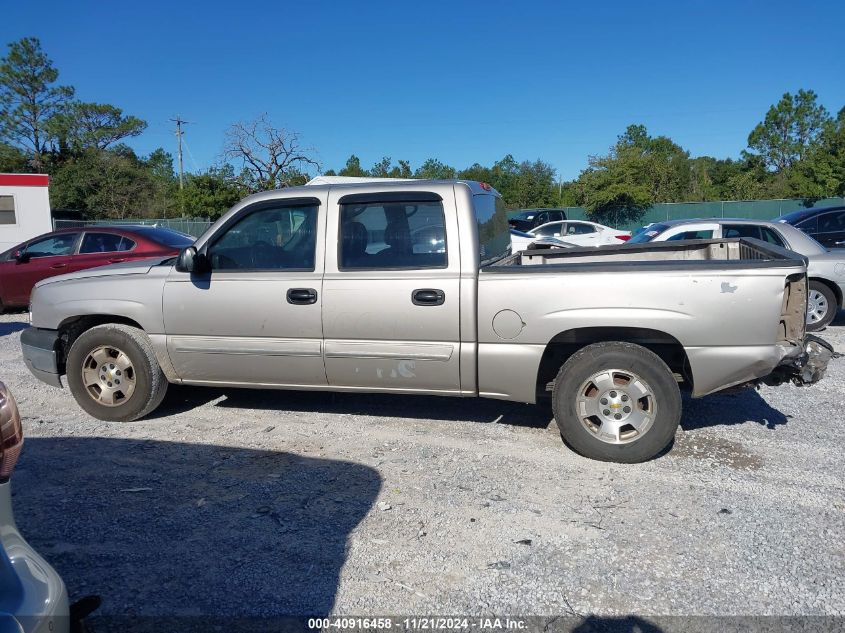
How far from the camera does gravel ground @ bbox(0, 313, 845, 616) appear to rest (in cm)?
283

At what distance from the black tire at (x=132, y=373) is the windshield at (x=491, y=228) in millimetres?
2749

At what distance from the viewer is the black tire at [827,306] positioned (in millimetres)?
8281

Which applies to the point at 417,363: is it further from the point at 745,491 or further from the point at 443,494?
the point at 745,491

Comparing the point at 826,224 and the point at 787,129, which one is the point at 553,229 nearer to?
the point at 826,224

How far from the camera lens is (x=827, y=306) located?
8320 millimetres

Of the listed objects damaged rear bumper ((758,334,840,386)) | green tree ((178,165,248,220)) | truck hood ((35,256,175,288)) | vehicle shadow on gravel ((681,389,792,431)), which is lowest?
vehicle shadow on gravel ((681,389,792,431))

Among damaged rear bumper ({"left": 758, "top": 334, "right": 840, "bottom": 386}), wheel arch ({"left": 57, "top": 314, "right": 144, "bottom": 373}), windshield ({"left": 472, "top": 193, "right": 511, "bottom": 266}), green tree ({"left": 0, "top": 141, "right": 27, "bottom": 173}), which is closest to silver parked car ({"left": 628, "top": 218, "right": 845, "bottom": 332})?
windshield ({"left": 472, "top": 193, "right": 511, "bottom": 266})

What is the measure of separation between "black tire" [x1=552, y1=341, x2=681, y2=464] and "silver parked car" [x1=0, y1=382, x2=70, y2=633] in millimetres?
3069

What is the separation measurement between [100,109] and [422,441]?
55925mm

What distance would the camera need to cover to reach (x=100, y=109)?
50625mm

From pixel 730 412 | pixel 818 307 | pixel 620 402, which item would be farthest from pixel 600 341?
pixel 818 307

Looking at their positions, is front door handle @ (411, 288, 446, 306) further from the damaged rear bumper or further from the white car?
the white car

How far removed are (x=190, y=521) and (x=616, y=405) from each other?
107 inches

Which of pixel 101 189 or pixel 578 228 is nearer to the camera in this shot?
pixel 578 228
